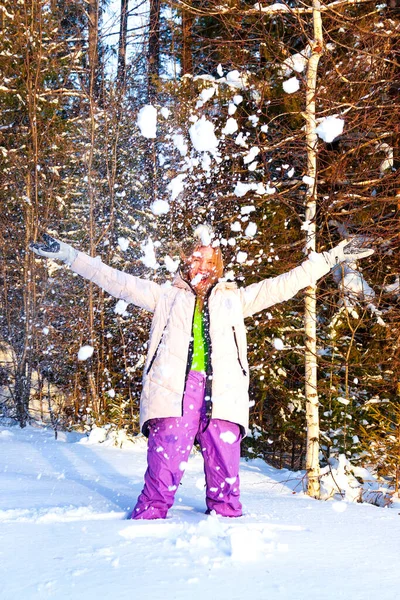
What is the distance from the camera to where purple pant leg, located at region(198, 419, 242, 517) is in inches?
144

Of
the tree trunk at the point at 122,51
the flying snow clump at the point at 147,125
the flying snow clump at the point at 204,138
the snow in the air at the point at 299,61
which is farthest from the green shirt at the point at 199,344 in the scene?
the tree trunk at the point at 122,51

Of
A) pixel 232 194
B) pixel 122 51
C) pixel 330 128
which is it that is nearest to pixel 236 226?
pixel 232 194

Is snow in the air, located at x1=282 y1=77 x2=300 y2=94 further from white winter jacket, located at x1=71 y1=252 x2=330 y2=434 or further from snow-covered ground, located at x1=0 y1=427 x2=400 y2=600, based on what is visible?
snow-covered ground, located at x1=0 y1=427 x2=400 y2=600

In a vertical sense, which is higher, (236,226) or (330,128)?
(330,128)

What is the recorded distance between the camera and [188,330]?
11.9 ft

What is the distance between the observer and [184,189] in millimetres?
9070

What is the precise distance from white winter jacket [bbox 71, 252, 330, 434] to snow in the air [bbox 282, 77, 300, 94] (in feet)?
8.10

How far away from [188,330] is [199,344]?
117mm

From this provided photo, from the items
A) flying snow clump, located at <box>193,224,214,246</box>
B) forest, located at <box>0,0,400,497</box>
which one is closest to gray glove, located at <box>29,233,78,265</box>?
flying snow clump, located at <box>193,224,214,246</box>

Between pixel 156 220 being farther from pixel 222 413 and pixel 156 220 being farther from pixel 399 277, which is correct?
pixel 222 413

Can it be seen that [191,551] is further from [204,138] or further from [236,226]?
[236,226]

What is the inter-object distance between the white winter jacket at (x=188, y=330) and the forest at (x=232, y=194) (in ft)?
6.64

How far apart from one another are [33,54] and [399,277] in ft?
22.0

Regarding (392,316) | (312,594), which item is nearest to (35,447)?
(392,316)
